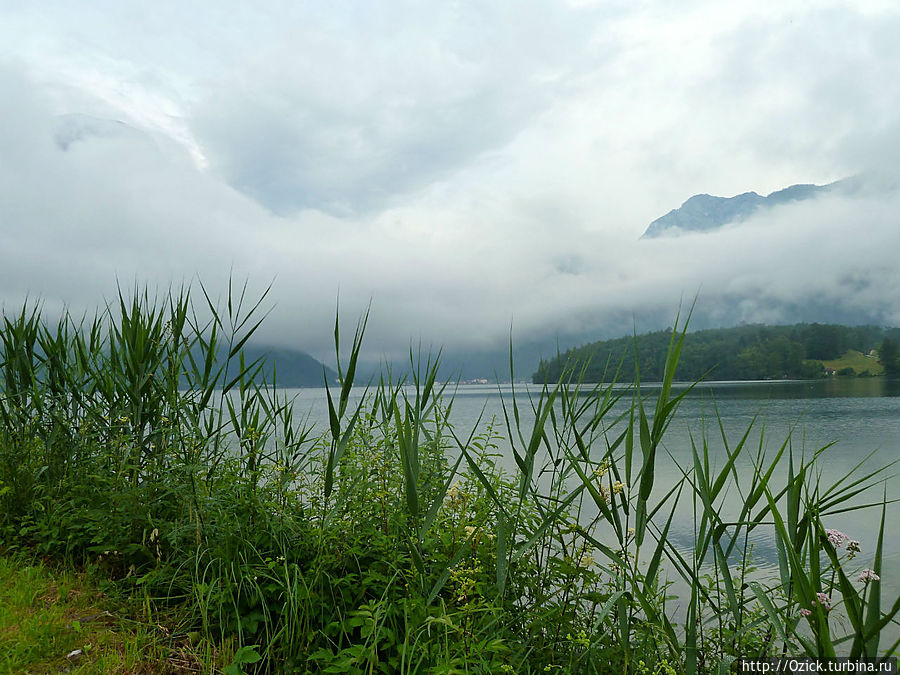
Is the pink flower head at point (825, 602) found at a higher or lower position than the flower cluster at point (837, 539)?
lower

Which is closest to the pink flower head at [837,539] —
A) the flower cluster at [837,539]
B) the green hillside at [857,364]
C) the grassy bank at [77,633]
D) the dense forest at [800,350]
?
the flower cluster at [837,539]

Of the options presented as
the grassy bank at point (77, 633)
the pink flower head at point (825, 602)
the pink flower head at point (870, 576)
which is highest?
the pink flower head at point (870, 576)

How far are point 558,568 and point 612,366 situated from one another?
1.25 meters

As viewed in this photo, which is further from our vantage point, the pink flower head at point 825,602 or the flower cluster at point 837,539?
the flower cluster at point 837,539

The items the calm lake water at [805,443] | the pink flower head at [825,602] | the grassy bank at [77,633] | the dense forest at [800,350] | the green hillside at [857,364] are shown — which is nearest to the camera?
the pink flower head at [825,602]

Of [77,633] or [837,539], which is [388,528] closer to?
[77,633]

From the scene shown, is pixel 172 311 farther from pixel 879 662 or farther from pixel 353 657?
pixel 879 662

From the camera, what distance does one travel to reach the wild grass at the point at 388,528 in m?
2.39

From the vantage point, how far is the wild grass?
2.39 metres

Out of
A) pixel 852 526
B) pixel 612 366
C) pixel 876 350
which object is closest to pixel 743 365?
pixel 852 526

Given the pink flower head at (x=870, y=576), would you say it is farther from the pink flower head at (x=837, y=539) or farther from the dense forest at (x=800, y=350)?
the dense forest at (x=800, y=350)

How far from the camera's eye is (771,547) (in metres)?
7.84

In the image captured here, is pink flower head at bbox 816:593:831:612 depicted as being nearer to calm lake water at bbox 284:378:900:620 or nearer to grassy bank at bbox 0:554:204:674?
calm lake water at bbox 284:378:900:620

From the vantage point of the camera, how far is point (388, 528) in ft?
9.83
